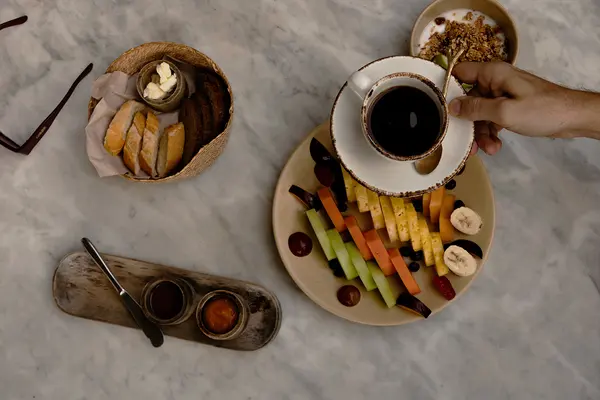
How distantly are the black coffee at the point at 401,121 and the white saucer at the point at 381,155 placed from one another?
3 centimetres

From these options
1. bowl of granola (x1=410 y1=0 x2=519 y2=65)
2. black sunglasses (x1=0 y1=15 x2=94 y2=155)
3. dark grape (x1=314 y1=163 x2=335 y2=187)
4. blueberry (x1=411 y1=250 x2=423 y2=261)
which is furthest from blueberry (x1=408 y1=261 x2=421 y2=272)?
black sunglasses (x1=0 y1=15 x2=94 y2=155)

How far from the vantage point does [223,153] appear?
155 centimetres

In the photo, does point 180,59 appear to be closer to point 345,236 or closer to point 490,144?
point 345,236

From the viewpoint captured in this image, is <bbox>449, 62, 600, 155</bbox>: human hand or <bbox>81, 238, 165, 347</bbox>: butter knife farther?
<bbox>81, 238, 165, 347</bbox>: butter knife

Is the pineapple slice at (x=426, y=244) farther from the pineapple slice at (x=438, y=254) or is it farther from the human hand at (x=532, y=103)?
the human hand at (x=532, y=103)

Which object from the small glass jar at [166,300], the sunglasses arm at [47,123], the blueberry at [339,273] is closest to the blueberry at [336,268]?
the blueberry at [339,273]

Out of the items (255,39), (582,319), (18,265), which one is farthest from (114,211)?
(582,319)

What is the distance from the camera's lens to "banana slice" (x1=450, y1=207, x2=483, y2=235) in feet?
4.61

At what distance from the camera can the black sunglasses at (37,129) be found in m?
1.54

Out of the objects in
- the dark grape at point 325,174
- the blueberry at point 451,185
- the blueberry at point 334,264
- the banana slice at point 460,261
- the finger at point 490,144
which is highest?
the finger at point 490,144

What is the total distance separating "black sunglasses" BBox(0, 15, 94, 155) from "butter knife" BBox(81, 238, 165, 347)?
0.33 m

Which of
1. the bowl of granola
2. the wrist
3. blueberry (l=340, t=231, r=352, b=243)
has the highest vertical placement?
the bowl of granola

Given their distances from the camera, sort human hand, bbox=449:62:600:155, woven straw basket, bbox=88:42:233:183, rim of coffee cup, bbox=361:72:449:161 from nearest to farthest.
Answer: rim of coffee cup, bbox=361:72:449:161
human hand, bbox=449:62:600:155
woven straw basket, bbox=88:42:233:183

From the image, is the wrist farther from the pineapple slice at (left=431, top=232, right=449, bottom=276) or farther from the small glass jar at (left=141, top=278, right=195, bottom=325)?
the small glass jar at (left=141, top=278, right=195, bottom=325)
